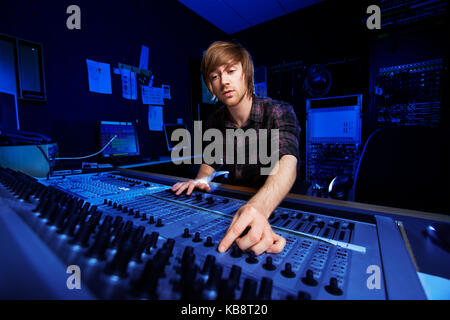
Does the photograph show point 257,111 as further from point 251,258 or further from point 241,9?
point 241,9

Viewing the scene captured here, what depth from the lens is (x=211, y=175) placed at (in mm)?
1461

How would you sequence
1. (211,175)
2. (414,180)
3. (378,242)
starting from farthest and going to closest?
(211,175) → (414,180) → (378,242)

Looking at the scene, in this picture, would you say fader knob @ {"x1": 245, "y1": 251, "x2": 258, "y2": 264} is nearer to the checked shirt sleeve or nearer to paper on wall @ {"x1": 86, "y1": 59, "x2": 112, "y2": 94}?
the checked shirt sleeve

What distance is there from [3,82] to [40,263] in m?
1.90

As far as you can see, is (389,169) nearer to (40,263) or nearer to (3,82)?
(40,263)

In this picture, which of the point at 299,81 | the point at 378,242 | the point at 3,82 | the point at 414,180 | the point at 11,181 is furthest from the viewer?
the point at 299,81

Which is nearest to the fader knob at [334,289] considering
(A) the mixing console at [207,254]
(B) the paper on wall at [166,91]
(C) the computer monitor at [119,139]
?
(A) the mixing console at [207,254]

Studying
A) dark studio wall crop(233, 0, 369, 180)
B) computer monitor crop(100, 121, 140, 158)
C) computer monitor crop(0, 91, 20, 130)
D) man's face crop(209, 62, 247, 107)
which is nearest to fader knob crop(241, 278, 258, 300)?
man's face crop(209, 62, 247, 107)

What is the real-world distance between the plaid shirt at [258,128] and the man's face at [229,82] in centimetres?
16

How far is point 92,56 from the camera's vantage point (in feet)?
6.91

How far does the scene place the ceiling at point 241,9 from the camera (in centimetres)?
306

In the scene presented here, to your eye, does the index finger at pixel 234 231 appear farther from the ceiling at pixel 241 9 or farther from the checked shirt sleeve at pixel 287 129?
the ceiling at pixel 241 9
